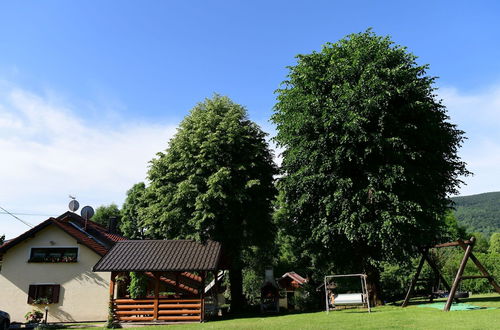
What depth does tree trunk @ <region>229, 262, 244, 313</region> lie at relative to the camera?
1054 inches

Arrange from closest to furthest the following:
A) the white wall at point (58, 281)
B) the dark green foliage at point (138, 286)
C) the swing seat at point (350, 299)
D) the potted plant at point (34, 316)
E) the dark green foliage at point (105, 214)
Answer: the swing seat at point (350, 299) → the dark green foliage at point (138, 286) → the potted plant at point (34, 316) → the white wall at point (58, 281) → the dark green foliage at point (105, 214)

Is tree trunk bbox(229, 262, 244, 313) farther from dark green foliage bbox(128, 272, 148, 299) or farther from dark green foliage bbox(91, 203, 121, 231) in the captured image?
dark green foliage bbox(91, 203, 121, 231)

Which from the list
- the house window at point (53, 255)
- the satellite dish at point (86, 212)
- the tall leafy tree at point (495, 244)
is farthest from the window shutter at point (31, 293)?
the tall leafy tree at point (495, 244)

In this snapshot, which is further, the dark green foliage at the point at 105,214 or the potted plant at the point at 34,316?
the dark green foliage at the point at 105,214

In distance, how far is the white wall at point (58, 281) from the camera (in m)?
25.5

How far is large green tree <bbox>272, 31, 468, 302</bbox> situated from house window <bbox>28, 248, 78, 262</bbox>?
1710 centimetres

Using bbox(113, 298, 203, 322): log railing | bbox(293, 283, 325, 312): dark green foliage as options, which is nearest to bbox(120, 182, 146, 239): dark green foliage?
bbox(293, 283, 325, 312): dark green foliage

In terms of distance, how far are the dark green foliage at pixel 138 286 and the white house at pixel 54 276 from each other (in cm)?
533

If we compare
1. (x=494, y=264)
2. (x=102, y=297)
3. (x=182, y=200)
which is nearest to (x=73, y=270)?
(x=102, y=297)

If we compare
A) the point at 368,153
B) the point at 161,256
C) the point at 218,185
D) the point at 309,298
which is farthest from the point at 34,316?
the point at 368,153

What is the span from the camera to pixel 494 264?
131 ft

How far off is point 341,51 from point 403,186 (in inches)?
398

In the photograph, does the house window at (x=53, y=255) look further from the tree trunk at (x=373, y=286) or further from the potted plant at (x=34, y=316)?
the tree trunk at (x=373, y=286)

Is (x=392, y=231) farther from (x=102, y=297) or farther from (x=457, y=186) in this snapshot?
(x=102, y=297)
